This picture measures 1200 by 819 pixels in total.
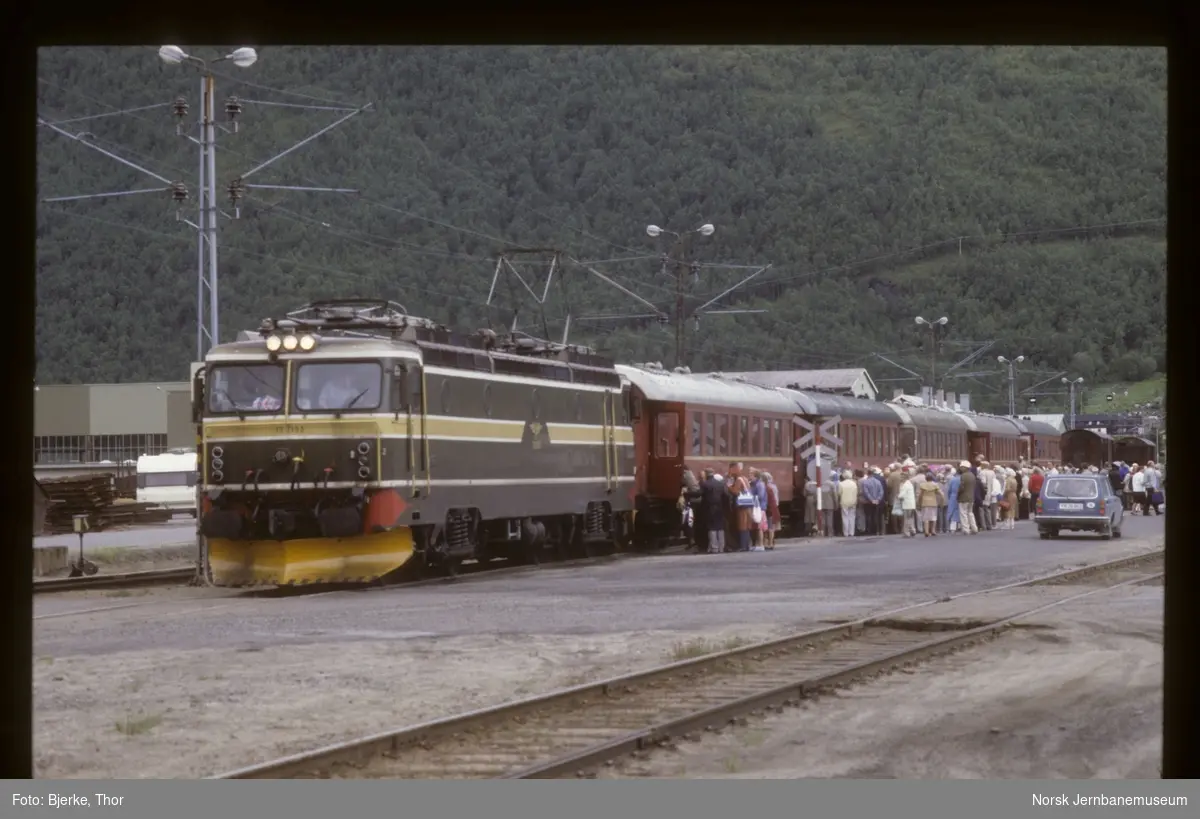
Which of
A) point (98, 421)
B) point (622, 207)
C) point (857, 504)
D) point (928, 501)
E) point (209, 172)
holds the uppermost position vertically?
point (622, 207)

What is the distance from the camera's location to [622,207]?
144m

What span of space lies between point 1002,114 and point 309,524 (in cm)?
17562

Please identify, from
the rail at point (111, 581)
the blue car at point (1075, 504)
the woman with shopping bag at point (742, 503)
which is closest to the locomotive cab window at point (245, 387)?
the rail at point (111, 581)

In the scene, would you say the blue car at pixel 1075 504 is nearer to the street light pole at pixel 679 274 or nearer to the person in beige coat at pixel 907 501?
the person in beige coat at pixel 907 501

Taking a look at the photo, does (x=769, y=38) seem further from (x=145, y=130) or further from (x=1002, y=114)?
(x=1002, y=114)

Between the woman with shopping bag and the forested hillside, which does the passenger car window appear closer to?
the woman with shopping bag

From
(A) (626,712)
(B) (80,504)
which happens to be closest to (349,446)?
(A) (626,712)

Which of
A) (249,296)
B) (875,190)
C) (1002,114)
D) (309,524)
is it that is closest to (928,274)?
(875,190)

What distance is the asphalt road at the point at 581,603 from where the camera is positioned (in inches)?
759

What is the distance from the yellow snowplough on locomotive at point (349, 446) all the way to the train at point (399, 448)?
0.07 feet

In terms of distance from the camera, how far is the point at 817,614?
861 inches

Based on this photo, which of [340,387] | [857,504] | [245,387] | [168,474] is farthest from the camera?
[168,474]

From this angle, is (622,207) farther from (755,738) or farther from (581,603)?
(755,738)

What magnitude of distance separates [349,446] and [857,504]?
2097 cm
